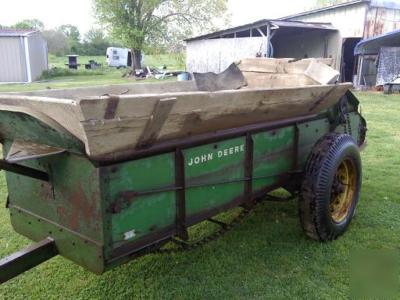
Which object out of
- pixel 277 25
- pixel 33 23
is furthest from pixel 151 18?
pixel 33 23

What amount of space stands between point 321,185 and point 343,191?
0.59 m

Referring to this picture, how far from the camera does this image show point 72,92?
331 centimetres

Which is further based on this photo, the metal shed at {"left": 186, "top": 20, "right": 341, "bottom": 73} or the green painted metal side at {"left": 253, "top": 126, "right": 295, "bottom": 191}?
the metal shed at {"left": 186, "top": 20, "right": 341, "bottom": 73}

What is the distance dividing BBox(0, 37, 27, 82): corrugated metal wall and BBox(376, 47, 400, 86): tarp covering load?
64.7 ft

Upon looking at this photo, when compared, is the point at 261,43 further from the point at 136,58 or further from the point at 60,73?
the point at 60,73

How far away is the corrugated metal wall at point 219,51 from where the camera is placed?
17.4 metres

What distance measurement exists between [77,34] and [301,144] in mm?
66030

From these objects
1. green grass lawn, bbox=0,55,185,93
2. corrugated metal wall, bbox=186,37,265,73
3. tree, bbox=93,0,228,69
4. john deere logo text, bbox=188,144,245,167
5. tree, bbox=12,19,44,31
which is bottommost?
green grass lawn, bbox=0,55,185,93

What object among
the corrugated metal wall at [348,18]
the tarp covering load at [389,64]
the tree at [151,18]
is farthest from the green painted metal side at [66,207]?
the tree at [151,18]

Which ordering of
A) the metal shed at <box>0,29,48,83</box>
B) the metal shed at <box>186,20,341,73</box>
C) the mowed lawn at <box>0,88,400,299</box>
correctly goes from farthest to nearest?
the metal shed at <box>0,29,48,83</box> < the metal shed at <box>186,20,341,73</box> < the mowed lawn at <box>0,88,400,299</box>

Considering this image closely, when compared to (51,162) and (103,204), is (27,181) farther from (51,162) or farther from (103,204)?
(103,204)

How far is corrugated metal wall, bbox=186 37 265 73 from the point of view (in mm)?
17375

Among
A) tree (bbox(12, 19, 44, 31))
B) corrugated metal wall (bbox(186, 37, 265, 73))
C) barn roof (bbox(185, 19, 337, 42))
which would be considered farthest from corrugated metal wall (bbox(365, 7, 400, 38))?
tree (bbox(12, 19, 44, 31))

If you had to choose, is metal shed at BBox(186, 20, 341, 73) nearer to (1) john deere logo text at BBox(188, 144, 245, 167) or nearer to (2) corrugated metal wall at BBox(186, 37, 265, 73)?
(2) corrugated metal wall at BBox(186, 37, 265, 73)
